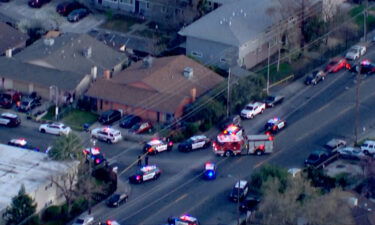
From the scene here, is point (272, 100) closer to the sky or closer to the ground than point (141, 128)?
closer to the sky

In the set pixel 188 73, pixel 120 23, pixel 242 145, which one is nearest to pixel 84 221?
pixel 242 145

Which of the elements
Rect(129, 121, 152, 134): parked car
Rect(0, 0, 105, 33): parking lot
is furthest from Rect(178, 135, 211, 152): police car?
Rect(0, 0, 105, 33): parking lot

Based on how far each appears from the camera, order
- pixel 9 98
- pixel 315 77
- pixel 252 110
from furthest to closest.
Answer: pixel 315 77
pixel 9 98
pixel 252 110

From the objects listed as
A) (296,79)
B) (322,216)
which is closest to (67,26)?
(296,79)

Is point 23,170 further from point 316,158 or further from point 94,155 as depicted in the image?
point 316,158

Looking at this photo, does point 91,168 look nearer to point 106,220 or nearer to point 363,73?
point 106,220
